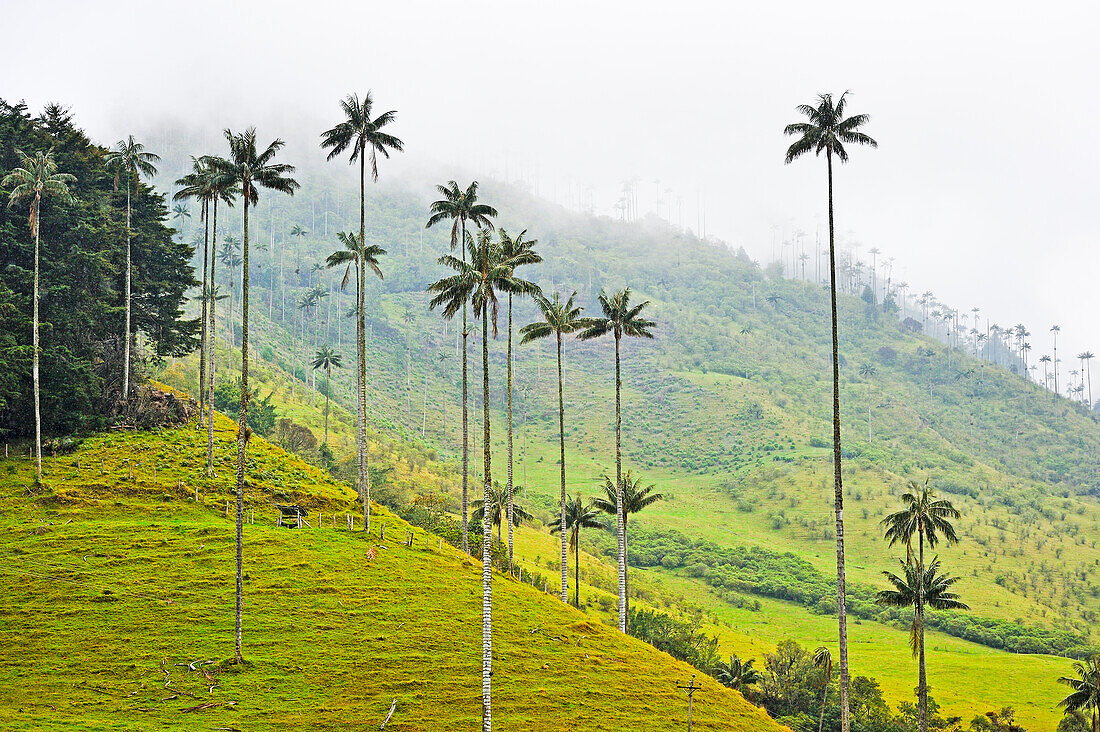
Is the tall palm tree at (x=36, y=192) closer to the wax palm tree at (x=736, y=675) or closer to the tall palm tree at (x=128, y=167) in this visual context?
the tall palm tree at (x=128, y=167)

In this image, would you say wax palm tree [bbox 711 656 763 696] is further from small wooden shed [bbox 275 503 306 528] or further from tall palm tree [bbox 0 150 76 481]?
tall palm tree [bbox 0 150 76 481]

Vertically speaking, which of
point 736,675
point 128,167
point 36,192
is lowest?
point 736,675

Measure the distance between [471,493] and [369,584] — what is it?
7413 centimetres

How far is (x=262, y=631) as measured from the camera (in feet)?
151

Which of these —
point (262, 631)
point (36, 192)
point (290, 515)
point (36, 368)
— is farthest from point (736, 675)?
point (36, 192)

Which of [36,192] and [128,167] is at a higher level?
[128,167]

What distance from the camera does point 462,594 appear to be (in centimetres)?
5556

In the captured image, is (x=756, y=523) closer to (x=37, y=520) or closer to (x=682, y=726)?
(x=682, y=726)

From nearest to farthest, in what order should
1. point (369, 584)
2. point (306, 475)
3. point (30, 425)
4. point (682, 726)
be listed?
point (682, 726), point (369, 584), point (30, 425), point (306, 475)

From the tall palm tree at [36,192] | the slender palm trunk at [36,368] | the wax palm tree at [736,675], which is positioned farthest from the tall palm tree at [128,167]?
the wax palm tree at [736,675]

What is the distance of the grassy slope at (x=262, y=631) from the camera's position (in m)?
38.9

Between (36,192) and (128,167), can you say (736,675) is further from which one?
(128,167)

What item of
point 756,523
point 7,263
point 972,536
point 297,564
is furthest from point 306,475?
point 972,536

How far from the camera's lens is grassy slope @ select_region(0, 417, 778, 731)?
38872mm
